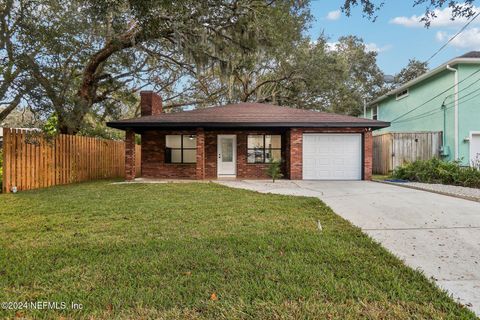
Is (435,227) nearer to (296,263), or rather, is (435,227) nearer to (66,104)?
(296,263)

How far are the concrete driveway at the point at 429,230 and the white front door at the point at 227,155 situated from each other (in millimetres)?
5792

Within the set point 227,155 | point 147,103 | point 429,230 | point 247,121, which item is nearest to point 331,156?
point 247,121

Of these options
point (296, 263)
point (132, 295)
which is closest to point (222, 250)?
point (296, 263)

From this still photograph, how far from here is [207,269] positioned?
291cm

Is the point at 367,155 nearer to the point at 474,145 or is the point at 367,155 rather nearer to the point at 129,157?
the point at 474,145

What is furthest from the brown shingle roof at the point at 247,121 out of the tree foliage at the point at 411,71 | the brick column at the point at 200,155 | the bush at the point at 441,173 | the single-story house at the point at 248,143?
the tree foliage at the point at 411,71

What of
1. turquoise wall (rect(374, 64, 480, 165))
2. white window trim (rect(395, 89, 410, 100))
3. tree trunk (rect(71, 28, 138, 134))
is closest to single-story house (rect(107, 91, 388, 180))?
tree trunk (rect(71, 28, 138, 134))

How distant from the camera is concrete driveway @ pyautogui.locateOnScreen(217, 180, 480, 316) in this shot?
2.85 metres

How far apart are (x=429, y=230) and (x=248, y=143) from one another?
8.90m

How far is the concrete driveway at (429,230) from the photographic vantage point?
2.85 metres

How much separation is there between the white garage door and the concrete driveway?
13.6 feet

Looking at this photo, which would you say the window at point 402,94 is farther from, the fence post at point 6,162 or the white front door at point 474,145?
the fence post at point 6,162

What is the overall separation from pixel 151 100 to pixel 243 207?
9.14 meters

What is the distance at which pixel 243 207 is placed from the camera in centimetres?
596
